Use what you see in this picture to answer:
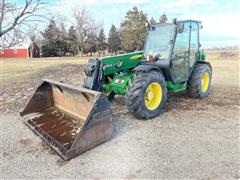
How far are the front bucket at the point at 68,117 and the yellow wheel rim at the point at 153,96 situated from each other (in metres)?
1.41

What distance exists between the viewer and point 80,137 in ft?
11.1

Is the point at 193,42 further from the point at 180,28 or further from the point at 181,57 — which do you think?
the point at 180,28

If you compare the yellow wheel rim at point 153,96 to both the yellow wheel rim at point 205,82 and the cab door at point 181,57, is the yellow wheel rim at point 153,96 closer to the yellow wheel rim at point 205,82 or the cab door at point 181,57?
the cab door at point 181,57

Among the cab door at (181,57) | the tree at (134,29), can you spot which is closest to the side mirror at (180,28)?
the cab door at (181,57)

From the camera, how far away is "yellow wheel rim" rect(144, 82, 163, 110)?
16.3 feet

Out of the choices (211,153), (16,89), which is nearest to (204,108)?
(211,153)

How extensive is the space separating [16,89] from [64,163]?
613 cm

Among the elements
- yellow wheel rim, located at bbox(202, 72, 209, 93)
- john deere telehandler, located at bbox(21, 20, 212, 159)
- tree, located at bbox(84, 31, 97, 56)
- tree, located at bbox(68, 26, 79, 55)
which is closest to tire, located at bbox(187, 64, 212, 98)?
john deere telehandler, located at bbox(21, 20, 212, 159)

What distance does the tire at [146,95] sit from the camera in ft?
14.9

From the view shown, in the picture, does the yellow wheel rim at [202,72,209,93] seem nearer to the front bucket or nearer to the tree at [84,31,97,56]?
the front bucket

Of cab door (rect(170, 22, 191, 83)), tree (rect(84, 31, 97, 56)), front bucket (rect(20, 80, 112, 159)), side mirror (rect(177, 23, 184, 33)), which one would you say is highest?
tree (rect(84, 31, 97, 56))

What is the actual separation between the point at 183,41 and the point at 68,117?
339 cm

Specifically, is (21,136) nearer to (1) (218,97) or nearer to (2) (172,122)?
(2) (172,122)

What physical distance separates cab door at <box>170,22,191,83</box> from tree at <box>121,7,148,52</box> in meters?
28.1
